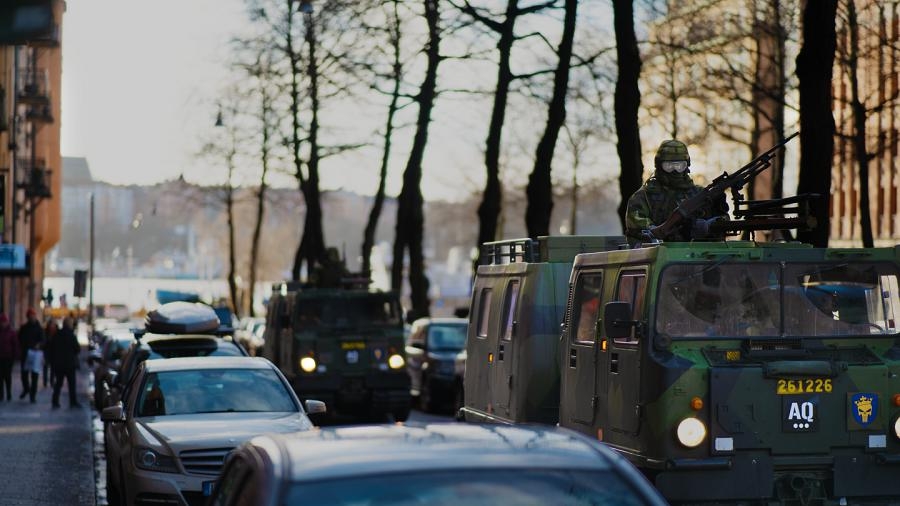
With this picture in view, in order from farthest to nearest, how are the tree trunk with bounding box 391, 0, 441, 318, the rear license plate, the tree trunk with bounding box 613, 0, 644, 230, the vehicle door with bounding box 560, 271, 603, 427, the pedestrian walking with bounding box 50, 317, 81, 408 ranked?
the tree trunk with bounding box 391, 0, 441, 318 < the pedestrian walking with bounding box 50, 317, 81, 408 < the tree trunk with bounding box 613, 0, 644, 230 < the vehicle door with bounding box 560, 271, 603, 427 < the rear license plate

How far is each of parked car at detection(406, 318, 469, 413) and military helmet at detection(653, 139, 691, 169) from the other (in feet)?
56.5

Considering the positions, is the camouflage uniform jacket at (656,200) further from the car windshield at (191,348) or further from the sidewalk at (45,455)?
the car windshield at (191,348)

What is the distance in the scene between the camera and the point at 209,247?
171875 mm

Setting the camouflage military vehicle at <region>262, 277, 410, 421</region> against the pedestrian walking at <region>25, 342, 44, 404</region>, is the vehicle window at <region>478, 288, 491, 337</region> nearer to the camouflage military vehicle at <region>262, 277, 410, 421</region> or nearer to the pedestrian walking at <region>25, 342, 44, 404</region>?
the camouflage military vehicle at <region>262, 277, 410, 421</region>

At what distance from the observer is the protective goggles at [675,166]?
1325 cm

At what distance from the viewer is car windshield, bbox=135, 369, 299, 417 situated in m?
15.5

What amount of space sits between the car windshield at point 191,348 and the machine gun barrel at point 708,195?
10.9m

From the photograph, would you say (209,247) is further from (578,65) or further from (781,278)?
(781,278)

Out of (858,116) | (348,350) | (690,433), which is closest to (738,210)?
(690,433)

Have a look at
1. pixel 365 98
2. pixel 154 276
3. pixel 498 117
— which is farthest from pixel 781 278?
pixel 154 276

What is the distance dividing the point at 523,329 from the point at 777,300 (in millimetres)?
3658

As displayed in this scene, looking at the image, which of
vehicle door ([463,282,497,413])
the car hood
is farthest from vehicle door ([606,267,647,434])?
vehicle door ([463,282,497,413])

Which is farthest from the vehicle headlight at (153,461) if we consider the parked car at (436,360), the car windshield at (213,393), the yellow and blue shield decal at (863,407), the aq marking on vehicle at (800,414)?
the parked car at (436,360)

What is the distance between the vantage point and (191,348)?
22953mm
